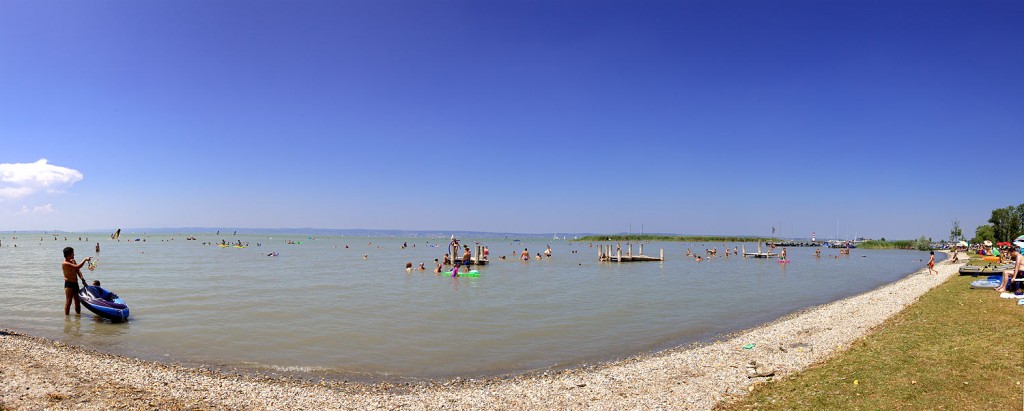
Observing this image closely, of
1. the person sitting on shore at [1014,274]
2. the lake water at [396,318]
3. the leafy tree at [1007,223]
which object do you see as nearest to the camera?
the lake water at [396,318]

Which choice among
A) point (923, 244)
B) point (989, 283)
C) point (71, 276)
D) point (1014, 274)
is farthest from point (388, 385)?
point (923, 244)

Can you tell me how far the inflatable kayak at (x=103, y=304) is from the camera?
15.5 m

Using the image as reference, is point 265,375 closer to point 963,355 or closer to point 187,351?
point 187,351

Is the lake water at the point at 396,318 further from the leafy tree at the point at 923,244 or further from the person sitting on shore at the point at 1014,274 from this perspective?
the leafy tree at the point at 923,244

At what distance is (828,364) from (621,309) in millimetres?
11337

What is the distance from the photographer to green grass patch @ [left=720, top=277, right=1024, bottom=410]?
6746mm

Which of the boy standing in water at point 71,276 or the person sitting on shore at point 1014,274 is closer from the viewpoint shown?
the boy standing in water at point 71,276

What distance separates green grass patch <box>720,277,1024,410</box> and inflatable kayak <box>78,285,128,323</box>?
1699cm

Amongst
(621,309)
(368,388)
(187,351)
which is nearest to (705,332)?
(621,309)

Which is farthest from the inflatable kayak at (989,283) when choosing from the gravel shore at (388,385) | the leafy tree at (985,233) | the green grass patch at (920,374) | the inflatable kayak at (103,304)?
the leafy tree at (985,233)

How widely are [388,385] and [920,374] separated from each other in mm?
9003

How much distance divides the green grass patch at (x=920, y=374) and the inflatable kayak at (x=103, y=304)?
1699cm

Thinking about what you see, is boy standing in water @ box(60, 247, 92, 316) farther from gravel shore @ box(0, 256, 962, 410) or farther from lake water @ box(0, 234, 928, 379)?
gravel shore @ box(0, 256, 962, 410)

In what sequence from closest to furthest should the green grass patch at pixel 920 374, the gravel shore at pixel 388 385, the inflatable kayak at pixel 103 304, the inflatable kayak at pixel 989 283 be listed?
the green grass patch at pixel 920 374, the gravel shore at pixel 388 385, the inflatable kayak at pixel 103 304, the inflatable kayak at pixel 989 283
